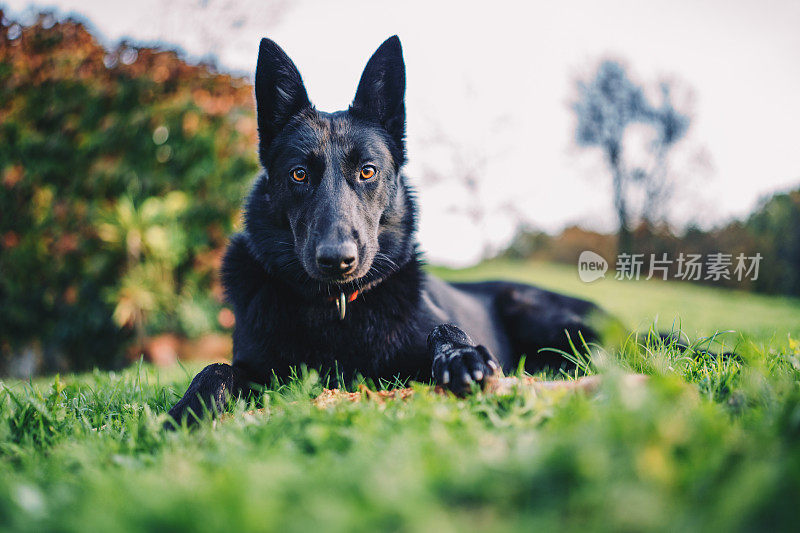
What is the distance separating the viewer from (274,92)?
283 cm

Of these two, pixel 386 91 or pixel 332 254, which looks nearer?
pixel 332 254

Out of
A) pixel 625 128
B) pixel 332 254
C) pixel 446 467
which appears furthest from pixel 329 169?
pixel 625 128

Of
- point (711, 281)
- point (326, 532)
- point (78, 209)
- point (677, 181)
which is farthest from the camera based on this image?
point (677, 181)

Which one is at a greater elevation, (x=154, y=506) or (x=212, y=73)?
(x=212, y=73)

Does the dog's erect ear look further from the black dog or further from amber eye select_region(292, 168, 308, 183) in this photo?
amber eye select_region(292, 168, 308, 183)

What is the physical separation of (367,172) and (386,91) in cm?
64

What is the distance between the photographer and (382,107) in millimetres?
2967

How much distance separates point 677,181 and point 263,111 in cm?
2328

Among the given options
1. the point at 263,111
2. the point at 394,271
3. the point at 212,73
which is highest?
the point at 212,73

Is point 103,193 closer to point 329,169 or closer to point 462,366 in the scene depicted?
point 329,169

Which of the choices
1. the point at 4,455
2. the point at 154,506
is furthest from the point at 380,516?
the point at 4,455

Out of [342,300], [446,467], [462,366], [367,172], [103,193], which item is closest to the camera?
[446,467]

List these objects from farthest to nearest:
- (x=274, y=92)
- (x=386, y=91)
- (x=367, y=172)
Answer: (x=386, y=91), (x=274, y=92), (x=367, y=172)

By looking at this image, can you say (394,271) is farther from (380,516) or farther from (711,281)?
(711,281)
